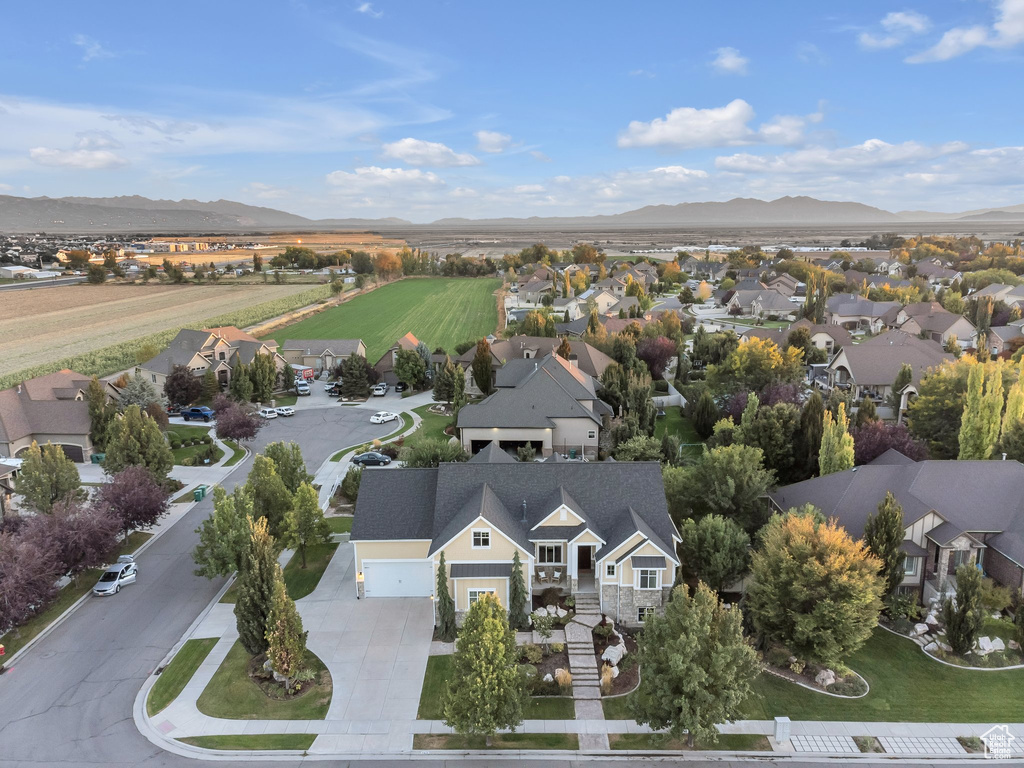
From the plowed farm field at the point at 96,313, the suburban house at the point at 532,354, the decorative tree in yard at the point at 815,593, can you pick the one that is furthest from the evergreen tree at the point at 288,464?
the plowed farm field at the point at 96,313

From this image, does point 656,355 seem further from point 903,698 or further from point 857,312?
point 857,312

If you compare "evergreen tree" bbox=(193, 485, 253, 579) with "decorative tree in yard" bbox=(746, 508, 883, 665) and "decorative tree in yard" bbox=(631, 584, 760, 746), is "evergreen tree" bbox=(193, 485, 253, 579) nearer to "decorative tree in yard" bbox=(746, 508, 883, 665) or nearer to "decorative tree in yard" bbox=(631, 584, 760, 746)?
"decorative tree in yard" bbox=(631, 584, 760, 746)

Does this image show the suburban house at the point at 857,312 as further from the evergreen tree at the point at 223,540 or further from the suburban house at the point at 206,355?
the evergreen tree at the point at 223,540

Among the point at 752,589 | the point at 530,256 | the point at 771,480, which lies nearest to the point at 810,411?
the point at 771,480

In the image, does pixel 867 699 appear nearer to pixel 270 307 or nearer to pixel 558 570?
pixel 558 570

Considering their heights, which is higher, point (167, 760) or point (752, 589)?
point (752, 589)

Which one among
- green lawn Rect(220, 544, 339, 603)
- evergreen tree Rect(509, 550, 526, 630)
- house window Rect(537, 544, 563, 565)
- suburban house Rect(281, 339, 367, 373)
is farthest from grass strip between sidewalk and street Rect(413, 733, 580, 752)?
suburban house Rect(281, 339, 367, 373)

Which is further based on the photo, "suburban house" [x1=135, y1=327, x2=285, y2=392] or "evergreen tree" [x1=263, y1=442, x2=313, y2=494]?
"suburban house" [x1=135, y1=327, x2=285, y2=392]
